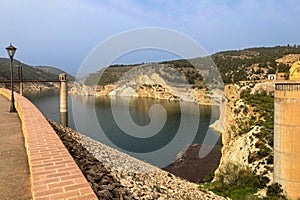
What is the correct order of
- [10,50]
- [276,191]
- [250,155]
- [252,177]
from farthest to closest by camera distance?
[250,155] → [252,177] → [276,191] → [10,50]

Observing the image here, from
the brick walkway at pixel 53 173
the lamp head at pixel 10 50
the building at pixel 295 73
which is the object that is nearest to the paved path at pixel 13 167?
the brick walkway at pixel 53 173

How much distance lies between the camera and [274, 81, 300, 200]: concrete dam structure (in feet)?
34.0

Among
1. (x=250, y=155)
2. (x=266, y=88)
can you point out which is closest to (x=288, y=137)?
(x=250, y=155)

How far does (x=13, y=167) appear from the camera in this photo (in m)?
4.18

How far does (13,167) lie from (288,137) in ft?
32.3

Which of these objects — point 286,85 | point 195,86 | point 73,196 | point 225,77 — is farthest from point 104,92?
point 73,196

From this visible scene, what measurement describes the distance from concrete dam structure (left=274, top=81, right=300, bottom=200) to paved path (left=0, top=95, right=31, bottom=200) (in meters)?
9.37

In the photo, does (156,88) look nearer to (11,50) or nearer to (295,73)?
(295,73)

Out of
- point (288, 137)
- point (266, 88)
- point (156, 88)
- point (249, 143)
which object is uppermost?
point (156, 88)

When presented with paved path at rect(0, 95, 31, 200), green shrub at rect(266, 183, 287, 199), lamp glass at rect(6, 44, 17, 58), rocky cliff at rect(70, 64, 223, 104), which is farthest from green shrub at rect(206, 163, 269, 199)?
rocky cliff at rect(70, 64, 223, 104)

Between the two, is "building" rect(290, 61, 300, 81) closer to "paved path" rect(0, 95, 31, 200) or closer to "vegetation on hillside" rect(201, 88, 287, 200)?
"vegetation on hillside" rect(201, 88, 287, 200)

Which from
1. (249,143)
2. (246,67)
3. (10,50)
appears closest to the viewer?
(10,50)

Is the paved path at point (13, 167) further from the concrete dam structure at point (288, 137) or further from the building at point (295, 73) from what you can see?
the building at point (295, 73)

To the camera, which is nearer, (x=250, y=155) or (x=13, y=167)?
(x=13, y=167)
